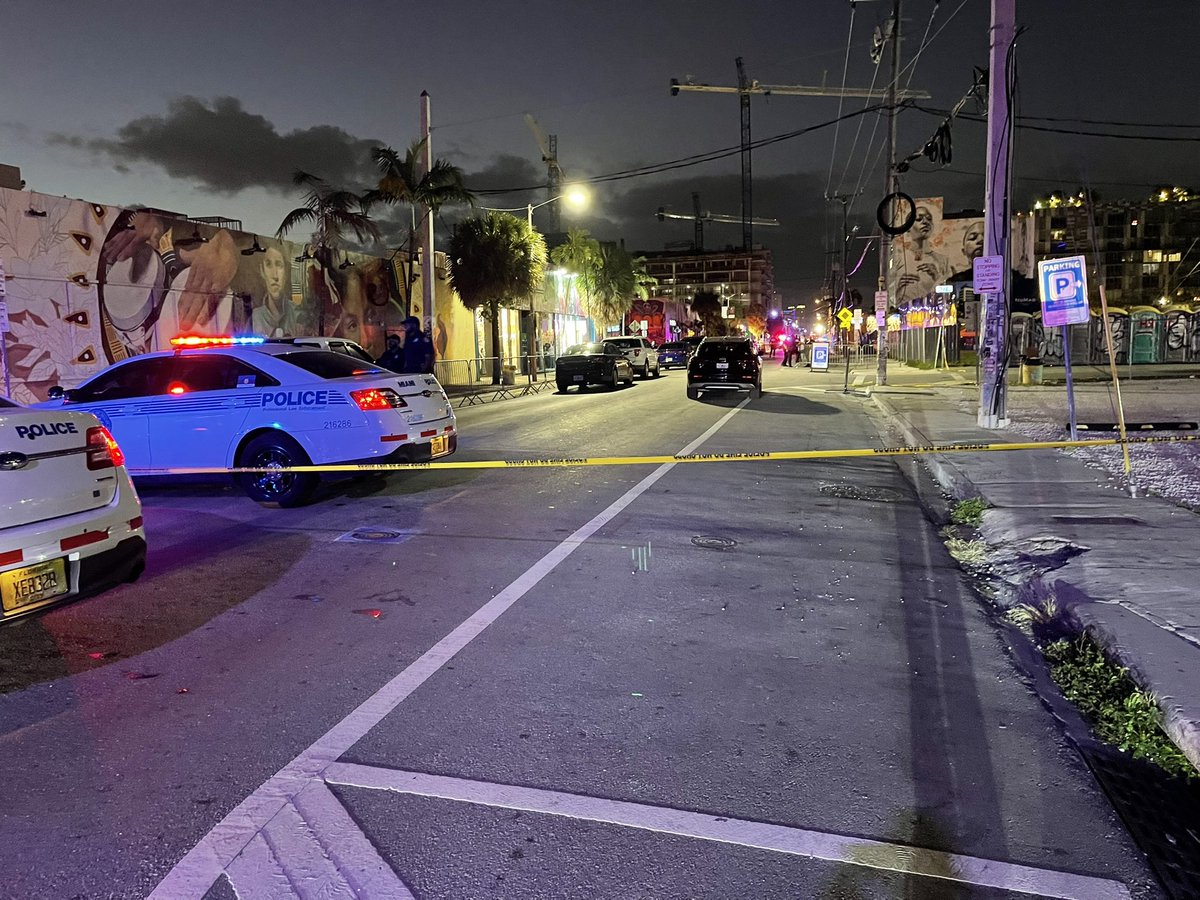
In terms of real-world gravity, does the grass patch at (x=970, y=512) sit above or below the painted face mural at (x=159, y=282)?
below

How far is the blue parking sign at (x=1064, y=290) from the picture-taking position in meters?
10.5

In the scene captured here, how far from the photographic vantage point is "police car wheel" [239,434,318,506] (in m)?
8.75

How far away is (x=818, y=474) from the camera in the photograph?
35.8ft

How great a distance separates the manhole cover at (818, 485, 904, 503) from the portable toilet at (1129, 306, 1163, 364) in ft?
117

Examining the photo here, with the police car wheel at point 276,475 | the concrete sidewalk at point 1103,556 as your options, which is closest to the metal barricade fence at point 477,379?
the police car wheel at point 276,475

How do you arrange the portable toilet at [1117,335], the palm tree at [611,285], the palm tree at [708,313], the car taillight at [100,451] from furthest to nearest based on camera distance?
the palm tree at [708,313]
the palm tree at [611,285]
the portable toilet at [1117,335]
the car taillight at [100,451]

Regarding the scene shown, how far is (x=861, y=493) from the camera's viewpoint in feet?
31.9

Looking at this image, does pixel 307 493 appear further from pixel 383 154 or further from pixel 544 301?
pixel 544 301

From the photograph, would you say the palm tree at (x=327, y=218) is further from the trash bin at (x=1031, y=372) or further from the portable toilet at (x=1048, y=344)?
the portable toilet at (x=1048, y=344)

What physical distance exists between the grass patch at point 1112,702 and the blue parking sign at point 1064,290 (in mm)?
6955

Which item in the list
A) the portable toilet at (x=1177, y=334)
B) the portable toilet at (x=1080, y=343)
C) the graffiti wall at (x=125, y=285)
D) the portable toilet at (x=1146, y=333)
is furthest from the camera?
the portable toilet at (x=1146, y=333)

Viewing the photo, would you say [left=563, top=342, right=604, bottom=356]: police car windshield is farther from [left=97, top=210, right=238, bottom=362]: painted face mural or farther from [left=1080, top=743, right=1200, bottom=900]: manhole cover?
[left=1080, top=743, right=1200, bottom=900]: manhole cover

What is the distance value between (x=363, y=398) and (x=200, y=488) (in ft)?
9.52

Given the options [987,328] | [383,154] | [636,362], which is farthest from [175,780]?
[636,362]
